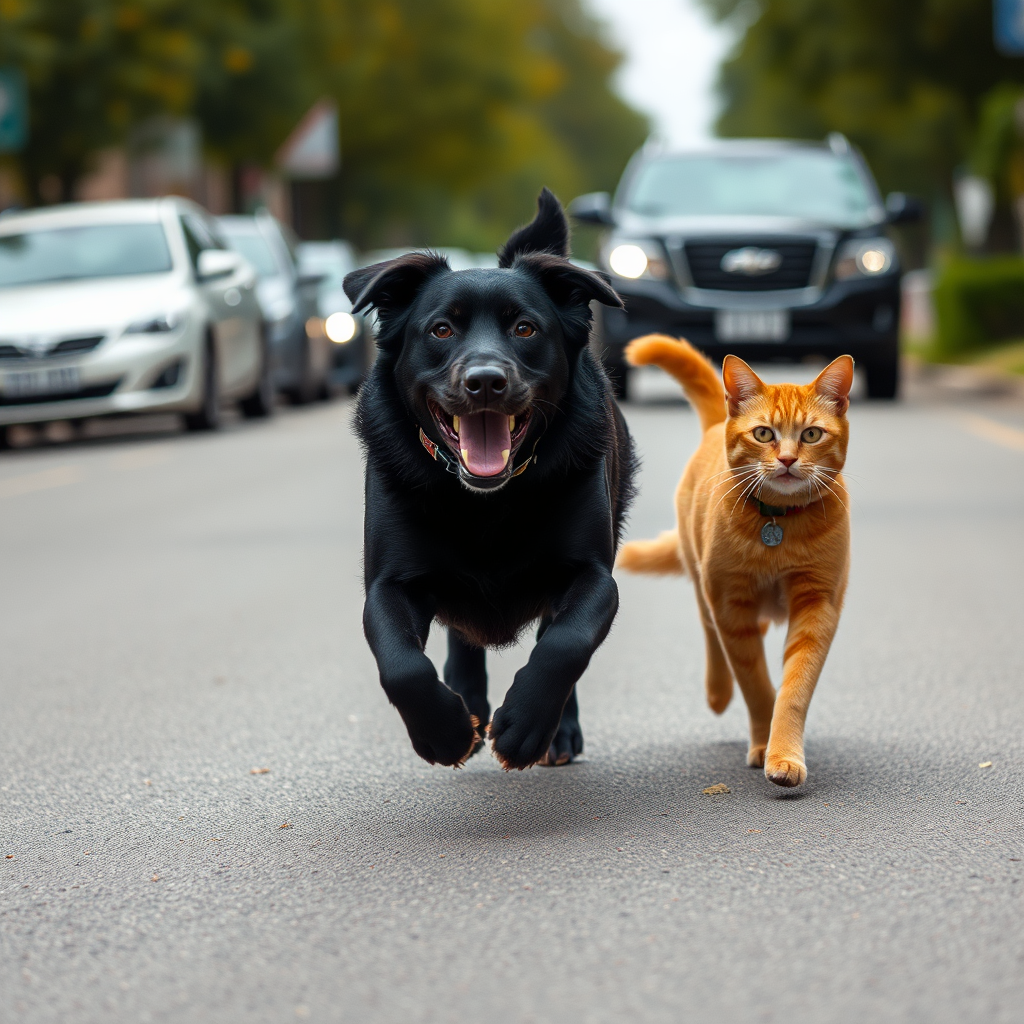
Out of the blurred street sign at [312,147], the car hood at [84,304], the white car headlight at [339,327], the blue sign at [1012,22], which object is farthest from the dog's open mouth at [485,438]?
the blurred street sign at [312,147]

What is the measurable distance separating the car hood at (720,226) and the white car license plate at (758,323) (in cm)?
66

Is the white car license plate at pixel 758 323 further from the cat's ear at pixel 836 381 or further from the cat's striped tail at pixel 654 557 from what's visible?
the cat's ear at pixel 836 381

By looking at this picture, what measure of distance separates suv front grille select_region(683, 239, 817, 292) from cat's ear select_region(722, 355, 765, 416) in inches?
428

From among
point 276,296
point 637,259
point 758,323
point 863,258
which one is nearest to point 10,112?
point 276,296

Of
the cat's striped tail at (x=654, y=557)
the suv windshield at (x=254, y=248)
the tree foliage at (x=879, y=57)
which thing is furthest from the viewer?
the tree foliage at (x=879, y=57)

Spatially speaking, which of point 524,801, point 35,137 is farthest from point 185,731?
point 35,137

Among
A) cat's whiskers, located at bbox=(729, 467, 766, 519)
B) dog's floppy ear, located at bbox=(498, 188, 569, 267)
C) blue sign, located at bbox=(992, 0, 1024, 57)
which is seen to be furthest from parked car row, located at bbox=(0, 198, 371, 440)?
cat's whiskers, located at bbox=(729, 467, 766, 519)

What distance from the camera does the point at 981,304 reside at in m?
23.8

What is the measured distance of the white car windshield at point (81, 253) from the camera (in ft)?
49.1

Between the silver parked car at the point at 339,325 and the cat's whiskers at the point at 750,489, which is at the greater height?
the cat's whiskers at the point at 750,489

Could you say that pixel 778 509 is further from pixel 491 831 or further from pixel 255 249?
pixel 255 249

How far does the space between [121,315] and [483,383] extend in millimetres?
10647

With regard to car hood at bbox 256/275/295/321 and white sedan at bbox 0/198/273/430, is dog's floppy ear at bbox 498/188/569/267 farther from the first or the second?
car hood at bbox 256/275/295/321

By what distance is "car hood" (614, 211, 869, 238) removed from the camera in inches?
598
